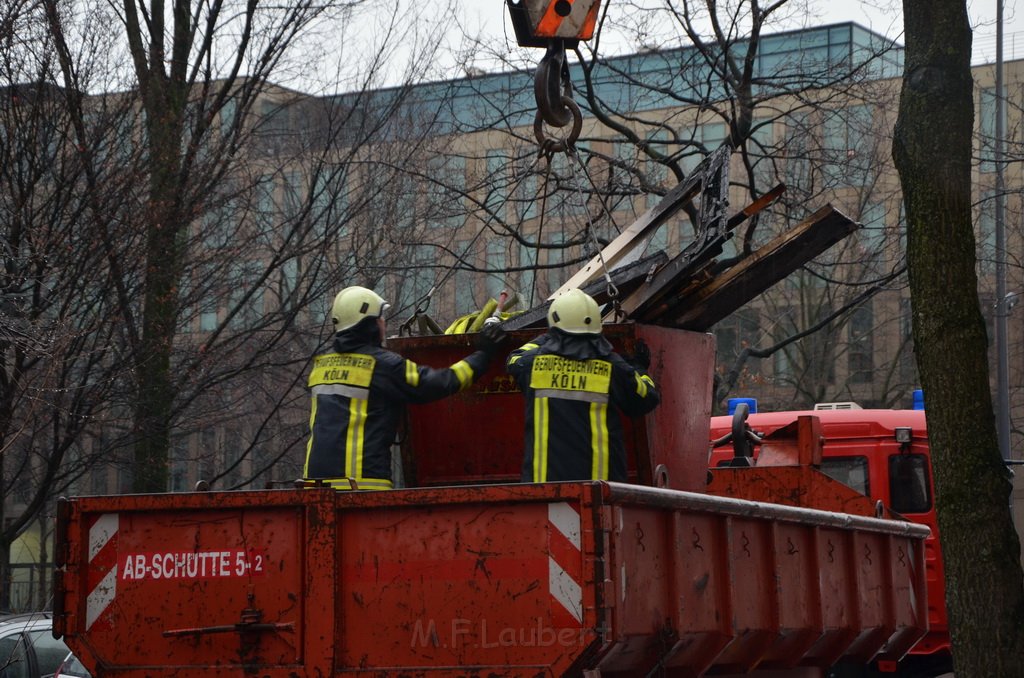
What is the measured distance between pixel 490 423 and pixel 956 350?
2552 mm

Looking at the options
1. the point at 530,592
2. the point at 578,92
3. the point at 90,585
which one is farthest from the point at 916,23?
the point at 578,92

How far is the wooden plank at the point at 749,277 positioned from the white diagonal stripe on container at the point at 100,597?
3.30 m

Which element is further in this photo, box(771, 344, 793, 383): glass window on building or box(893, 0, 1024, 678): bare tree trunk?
box(771, 344, 793, 383): glass window on building

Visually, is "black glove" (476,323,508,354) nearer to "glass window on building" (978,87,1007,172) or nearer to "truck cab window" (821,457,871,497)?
"truck cab window" (821,457,871,497)

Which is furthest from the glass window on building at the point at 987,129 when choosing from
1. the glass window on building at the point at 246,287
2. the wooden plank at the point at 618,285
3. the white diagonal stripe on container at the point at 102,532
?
the white diagonal stripe on container at the point at 102,532

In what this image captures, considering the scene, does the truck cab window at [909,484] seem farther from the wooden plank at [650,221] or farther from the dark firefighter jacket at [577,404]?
the dark firefighter jacket at [577,404]

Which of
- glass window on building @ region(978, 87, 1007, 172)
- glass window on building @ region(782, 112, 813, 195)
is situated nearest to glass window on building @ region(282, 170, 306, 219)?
glass window on building @ region(782, 112, 813, 195)

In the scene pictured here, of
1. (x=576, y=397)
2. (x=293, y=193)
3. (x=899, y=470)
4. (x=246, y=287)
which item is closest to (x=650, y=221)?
(x=576, y=397)

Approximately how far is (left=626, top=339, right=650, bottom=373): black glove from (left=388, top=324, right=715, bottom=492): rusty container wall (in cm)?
14

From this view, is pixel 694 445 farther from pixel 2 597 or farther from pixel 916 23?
pixel 2 597

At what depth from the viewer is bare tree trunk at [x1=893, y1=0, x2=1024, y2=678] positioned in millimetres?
7453

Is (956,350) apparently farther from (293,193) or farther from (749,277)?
(293,193)

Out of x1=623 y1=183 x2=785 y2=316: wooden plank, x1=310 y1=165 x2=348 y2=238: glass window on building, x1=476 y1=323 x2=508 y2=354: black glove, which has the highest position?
x1=310 y1=165 x2=348 y2=238: glass window on building

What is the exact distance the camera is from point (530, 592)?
531 cm
